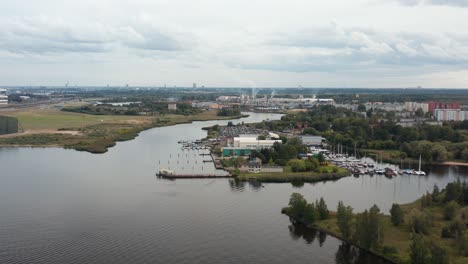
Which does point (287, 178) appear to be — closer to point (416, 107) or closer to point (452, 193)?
point (452, 193)

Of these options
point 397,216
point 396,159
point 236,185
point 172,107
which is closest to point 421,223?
point 397,216

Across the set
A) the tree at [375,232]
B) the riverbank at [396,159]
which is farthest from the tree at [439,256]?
the riverbank at [396,159]

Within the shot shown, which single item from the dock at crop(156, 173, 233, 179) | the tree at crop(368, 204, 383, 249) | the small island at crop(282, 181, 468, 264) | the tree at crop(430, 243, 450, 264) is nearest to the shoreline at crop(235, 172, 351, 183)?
the dock at crop(156, 173, 233, 179)

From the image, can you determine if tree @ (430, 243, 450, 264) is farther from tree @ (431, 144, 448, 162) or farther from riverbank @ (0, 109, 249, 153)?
riverbank @ (0, 109, 249, 153)

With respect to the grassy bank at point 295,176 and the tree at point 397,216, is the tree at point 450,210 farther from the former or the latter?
the grassy bank at point 295,176

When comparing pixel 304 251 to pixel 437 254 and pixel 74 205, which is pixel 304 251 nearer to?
pixel 437 254

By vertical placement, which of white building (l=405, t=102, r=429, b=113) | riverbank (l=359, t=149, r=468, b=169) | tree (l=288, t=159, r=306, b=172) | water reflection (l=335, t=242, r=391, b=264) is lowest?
water reflection (l=335, t=242, r=391, b=264)

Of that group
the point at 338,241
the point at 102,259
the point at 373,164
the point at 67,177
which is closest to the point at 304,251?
the point at 338,241
